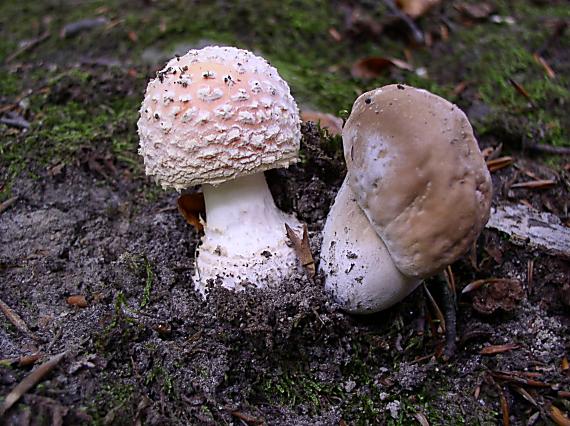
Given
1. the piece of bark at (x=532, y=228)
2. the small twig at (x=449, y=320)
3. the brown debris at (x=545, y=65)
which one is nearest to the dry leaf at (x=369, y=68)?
the brown debris at (x=545, y=65)

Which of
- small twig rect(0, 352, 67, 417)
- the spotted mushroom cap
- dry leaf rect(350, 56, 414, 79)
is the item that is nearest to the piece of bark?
the spotted mushroom cap

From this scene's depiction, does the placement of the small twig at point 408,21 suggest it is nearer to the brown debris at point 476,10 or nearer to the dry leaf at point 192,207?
the brown debris at point 476,10

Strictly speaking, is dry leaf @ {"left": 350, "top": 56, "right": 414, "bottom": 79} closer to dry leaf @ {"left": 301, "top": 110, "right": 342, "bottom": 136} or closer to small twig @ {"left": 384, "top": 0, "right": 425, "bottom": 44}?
small twig @ {"left": 384, "top": 0, "right": 425, "bottom": 44}

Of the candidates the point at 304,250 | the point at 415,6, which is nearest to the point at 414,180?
the point at 304,250

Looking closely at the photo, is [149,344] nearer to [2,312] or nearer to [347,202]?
[2,312]

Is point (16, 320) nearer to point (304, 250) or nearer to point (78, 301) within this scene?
point (78, 301)
